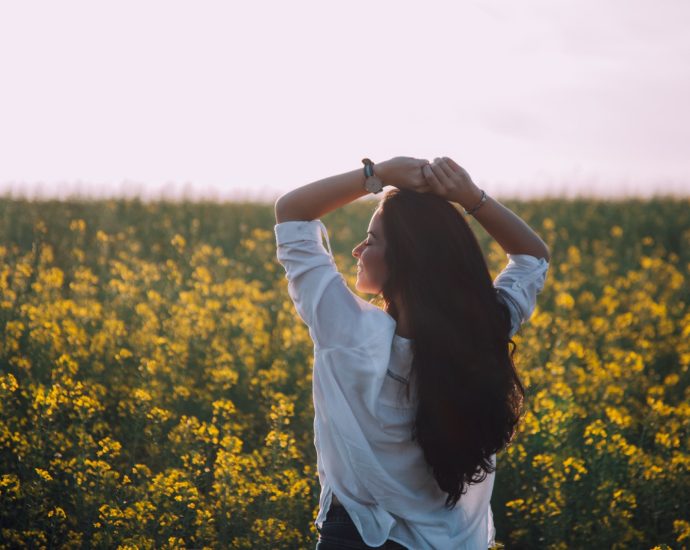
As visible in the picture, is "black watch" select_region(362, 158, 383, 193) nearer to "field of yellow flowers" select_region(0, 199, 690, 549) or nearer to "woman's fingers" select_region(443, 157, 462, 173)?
"woman's fingers" select_region(443, 157, 462, 173)

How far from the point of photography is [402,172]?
85.0 inches

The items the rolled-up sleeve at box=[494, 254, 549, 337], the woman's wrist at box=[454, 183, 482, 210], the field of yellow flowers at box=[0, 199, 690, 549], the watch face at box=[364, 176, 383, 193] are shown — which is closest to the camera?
the watch face at box=[364, 176, 383, 193]

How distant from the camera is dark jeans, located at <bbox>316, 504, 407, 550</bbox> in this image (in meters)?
2.11

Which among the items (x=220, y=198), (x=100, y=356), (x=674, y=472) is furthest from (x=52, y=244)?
(x=674, y=472)

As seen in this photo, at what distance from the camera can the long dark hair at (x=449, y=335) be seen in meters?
2.08

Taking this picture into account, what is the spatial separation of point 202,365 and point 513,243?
3.57m

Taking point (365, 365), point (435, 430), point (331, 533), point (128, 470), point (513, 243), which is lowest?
point (128, 470)

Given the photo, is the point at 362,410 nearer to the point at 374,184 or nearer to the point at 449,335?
the point at 449,335

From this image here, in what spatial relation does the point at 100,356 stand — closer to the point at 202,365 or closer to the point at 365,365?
the point at 202,365

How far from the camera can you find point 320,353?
206 cm

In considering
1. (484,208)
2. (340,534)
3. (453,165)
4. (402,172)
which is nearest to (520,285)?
(484,208)

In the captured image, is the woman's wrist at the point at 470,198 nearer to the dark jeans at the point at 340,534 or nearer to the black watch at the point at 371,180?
the black watch at the point at 371,180

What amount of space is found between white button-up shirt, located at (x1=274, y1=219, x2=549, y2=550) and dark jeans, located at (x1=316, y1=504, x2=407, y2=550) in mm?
22

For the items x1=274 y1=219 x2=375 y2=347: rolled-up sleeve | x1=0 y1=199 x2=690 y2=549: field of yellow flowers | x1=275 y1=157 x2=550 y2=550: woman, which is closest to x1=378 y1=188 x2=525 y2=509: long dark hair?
x1=275 y1=157 x2=550 y2=550: woman
